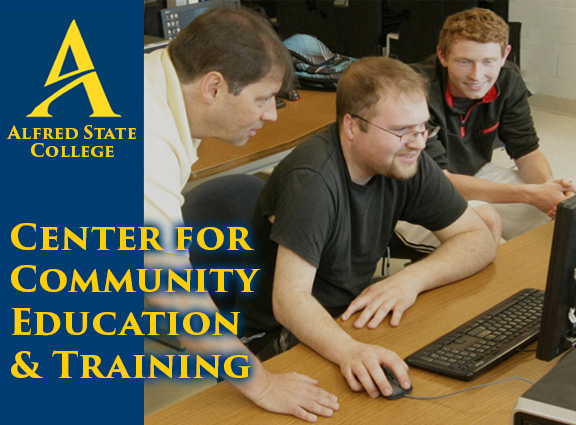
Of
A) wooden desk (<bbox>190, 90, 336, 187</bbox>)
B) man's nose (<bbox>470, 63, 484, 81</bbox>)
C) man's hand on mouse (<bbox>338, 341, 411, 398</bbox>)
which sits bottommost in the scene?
wooden desk (<bbox>190, 90, 336, 187</bbox>)

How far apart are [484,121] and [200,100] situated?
1371 mm

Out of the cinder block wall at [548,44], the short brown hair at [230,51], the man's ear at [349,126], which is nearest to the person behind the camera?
the short brown hair at [230,51]

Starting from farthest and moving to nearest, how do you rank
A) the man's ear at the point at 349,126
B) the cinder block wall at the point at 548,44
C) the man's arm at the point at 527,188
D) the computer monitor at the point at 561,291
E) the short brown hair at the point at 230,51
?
the cinder block wall at the point at 548,44 < the man's arm at the point at 527,188 < the man's ear at the point at 349,126 < the short brown hair at the point at 230,51 < the computer monitor at the point at 561,291

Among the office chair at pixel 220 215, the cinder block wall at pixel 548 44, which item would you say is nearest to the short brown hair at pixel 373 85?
the office chair at pixel 220 215

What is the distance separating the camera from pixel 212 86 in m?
1.57

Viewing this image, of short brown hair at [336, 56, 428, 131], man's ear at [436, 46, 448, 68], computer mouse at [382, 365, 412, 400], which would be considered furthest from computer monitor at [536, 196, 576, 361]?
Result: man's ear at [436, 46, 448, 68]

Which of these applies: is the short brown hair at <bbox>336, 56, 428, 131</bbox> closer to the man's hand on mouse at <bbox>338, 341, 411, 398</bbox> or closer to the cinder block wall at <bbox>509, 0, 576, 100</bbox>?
the man's hand on mouse at <bbox>338, 341, 411, 398</bbox>

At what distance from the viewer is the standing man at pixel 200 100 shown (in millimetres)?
1375

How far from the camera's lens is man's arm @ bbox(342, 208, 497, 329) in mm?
1620

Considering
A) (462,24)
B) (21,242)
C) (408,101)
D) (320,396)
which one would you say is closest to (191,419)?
(320,396)

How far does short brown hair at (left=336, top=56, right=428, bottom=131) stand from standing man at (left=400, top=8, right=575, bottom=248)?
68 cm

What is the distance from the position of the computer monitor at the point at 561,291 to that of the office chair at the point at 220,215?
0.80 m

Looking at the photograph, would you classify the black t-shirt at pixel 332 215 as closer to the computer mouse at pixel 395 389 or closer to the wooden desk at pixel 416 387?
the wooden desk at pixel 416 387

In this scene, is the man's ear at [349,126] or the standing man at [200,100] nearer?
the standing man at [200,100]
